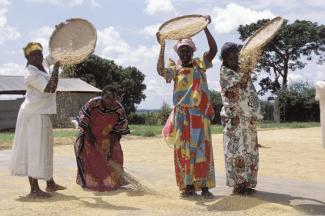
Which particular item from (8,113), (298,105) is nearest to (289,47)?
(298,105)

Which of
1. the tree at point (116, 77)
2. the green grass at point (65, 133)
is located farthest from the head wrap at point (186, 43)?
the tree at point (116, 77)

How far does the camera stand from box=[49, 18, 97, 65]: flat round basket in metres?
6.48

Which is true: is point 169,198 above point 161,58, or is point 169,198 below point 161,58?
below

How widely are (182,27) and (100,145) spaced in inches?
78.8

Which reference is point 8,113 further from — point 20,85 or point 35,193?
point 35,193

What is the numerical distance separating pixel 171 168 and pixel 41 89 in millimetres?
3828

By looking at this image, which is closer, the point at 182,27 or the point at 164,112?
the point at 182,27

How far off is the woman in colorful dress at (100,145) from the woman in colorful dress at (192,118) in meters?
1.10

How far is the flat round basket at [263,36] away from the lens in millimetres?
6238

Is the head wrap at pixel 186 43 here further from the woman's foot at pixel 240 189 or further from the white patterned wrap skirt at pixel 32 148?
the white patterned wrap skirt at pixel 32 148

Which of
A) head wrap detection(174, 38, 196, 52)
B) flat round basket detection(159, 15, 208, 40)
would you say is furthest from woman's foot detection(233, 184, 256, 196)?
flat round basket detection(159, 15, 208, 40)

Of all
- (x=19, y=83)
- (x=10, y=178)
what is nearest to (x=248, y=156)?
(x=10, y=178)

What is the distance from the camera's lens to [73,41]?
6.65 meters

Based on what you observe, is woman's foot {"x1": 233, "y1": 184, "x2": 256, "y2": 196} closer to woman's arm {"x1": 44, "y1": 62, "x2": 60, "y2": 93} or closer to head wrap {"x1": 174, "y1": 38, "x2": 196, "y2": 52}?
head wrap {"x1": 174, "y1": 38, "x2": 196, "y2": 52}
